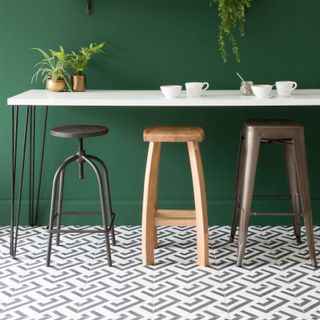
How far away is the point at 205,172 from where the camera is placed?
4488 mm

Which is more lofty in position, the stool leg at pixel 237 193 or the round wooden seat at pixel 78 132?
Result: the round wooden seat at pixel 78 132

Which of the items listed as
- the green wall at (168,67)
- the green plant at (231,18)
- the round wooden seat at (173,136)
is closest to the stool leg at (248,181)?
the round wooden seat at (173,136)

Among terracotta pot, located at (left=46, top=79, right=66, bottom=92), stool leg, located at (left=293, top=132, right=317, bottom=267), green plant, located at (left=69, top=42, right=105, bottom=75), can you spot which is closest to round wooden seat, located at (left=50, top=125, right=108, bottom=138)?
terracotta pot, located at (left=46, top=79, right=66, bottom=92)

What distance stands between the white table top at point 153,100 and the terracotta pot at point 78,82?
7.3 inches

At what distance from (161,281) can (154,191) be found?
52 cm

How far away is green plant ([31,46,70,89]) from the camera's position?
13.6 feet

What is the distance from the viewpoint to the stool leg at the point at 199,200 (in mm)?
3715

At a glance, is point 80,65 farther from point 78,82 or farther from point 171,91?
point 171,91

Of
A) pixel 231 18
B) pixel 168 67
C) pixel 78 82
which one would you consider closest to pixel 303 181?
pixel 231 18

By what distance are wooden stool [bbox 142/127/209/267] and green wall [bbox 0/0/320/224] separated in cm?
67

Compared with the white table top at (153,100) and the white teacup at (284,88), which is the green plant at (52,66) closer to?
the white table top at (153,100)

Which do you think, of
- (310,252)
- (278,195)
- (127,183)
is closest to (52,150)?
(127,183)

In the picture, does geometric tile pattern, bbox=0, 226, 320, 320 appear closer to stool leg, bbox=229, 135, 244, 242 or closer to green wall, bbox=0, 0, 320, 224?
stool leg, bbox=229, 135, 244, 242

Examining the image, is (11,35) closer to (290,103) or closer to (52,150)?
(52,150)
